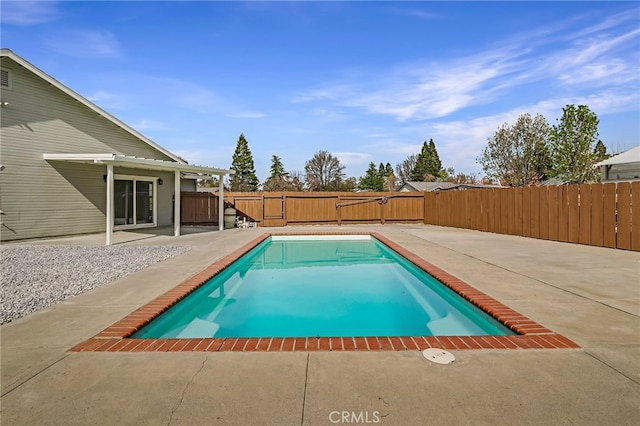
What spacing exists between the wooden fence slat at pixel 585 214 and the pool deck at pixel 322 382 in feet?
22.0

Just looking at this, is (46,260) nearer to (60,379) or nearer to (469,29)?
(60,379)

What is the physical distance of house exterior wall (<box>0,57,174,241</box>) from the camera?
32.1 ft

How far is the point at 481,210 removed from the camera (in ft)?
45.5

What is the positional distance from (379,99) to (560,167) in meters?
14.0

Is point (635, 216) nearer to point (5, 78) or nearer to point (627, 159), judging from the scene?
point (627, 159)

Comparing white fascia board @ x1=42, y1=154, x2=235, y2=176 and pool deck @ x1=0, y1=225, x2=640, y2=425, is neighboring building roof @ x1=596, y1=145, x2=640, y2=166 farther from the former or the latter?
white fascia board @ x1=42, y1=154, x2=235, y2=176

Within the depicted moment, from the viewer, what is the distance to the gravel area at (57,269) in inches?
174

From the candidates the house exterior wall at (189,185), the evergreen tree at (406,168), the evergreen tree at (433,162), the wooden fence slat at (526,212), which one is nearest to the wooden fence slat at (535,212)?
the wooden fence slat at (526,212)

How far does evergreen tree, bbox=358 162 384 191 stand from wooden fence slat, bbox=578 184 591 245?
151ft

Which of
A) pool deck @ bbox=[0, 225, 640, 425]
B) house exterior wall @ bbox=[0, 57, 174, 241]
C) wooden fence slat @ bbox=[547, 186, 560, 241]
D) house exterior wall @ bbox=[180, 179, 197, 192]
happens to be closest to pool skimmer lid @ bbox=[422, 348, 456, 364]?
pool deck @ bbox=[0, 225, 640, 425]

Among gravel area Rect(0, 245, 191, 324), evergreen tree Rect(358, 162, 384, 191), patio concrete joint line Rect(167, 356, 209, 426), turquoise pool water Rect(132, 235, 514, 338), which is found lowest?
turquoise pool water Rect(132, 235, 514, 338)

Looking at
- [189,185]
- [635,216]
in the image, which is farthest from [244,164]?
[635,216]

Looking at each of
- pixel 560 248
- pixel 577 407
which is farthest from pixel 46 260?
pixel 560 248

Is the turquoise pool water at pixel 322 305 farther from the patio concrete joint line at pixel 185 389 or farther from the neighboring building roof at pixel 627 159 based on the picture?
the neighboring building roof at pixel 627 159
